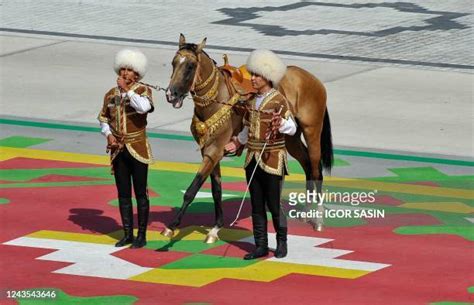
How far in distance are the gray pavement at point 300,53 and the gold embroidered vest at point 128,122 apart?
16.8 ft

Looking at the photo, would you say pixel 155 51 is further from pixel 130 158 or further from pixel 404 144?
pixel 130 158

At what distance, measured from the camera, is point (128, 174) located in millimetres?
13820

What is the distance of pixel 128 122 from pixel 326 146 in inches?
105

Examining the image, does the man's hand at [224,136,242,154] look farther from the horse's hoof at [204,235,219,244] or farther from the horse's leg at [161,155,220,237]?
the horse's hoof at [204,235,219,244]

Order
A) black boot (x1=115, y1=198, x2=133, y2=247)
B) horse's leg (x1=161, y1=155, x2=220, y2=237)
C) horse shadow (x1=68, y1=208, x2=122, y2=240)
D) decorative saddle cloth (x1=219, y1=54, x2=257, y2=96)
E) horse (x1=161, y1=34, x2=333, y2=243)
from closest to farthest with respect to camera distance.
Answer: horse's leg (x1=161, y1=155, x2=220, y2=237) → horse (x1=161, y1=34, x2=333, y2=243) → black boot (x1=115, y1=198, x2=133, y2=247) → decorative saddle cloth (x1=219, y1=54, x2=257, y2=96) → horse shadow (x1=68, y1=208, x2=122, y2=240)

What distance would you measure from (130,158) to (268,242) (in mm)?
1643

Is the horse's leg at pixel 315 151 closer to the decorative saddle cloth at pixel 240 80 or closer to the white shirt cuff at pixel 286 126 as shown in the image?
the decorative saddle cloth at pixel 240 80

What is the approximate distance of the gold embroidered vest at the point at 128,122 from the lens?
13.6 m

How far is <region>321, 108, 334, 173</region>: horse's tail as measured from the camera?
605 inches

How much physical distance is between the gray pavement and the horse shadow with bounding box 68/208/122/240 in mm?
3969

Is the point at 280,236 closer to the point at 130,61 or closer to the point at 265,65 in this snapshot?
the point at 265,65

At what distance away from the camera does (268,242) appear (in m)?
14.1


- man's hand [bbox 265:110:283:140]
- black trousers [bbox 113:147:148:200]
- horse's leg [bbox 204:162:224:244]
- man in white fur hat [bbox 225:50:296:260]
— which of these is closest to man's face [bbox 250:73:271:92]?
man in white fur hat [bbox 225:50:296:260]

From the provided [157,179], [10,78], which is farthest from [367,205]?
[10,78]
